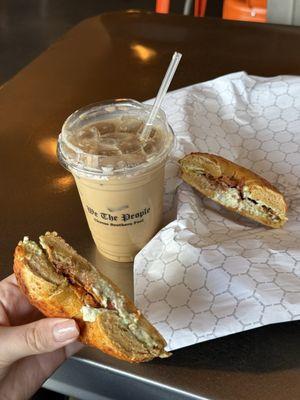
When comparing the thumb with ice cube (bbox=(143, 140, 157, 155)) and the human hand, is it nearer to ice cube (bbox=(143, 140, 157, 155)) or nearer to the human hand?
the human hand

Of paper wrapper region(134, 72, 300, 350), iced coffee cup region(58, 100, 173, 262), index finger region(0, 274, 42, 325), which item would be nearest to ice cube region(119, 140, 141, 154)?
iced coffee cup region(58, 100, 173, 262)

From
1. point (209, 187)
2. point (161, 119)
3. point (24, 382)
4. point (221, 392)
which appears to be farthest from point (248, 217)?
point (24, 382)

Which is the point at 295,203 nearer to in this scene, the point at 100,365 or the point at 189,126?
the point at 189,126

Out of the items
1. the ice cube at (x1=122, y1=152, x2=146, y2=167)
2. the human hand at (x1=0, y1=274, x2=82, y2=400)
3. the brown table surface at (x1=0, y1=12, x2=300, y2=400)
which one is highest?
the ice cube at (x1=122, y1=152, x2=146, y2=167)

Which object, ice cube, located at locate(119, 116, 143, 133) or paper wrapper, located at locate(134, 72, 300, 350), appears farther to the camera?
ice cube, located at locate(119, 116, 143, 133)

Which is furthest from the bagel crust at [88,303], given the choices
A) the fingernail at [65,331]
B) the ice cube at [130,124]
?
the ice cube at [130,124]
